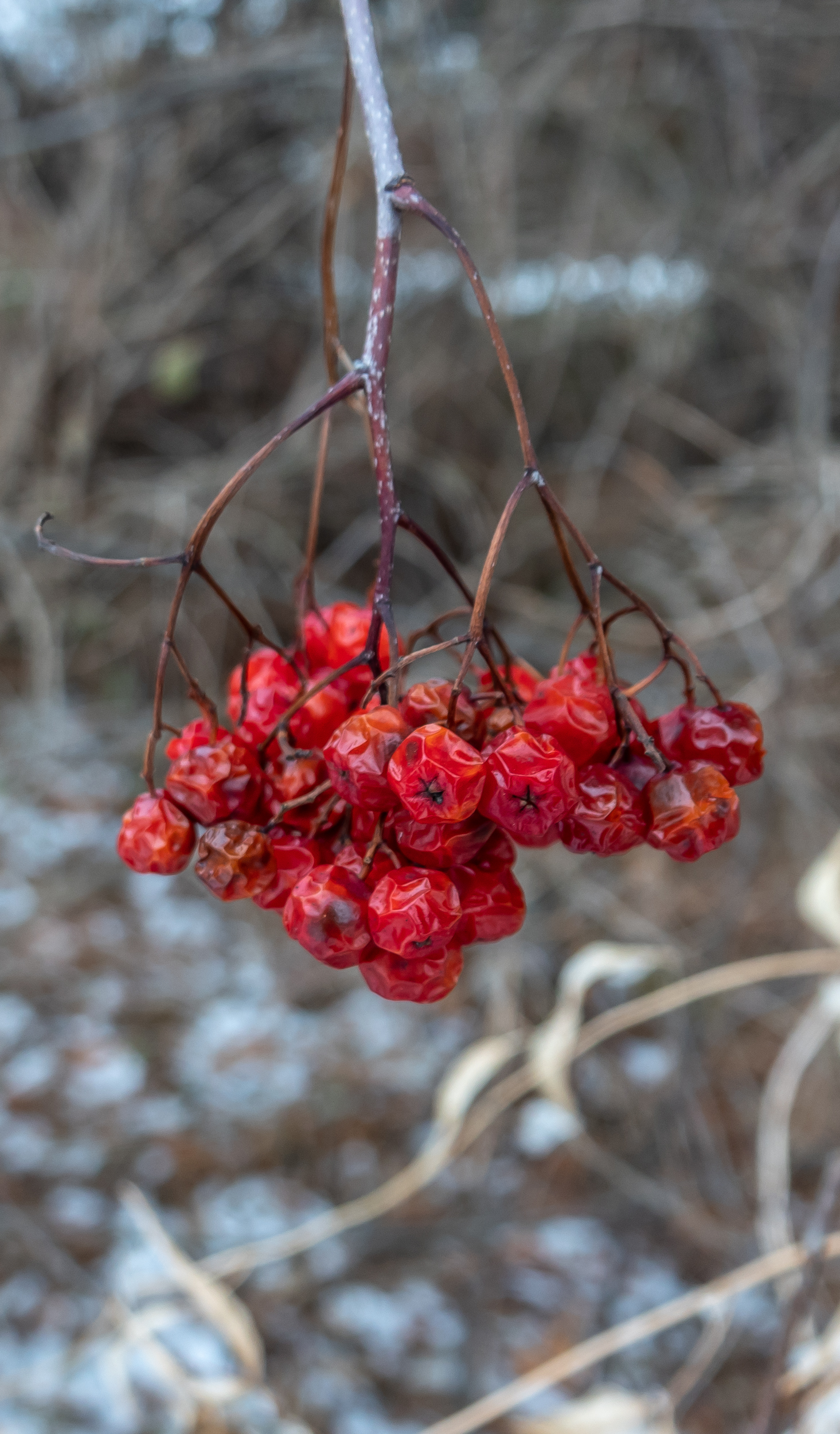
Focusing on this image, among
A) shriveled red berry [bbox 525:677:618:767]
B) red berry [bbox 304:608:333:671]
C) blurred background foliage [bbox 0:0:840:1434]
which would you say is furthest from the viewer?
blurred background foliage [bbox 0:0:840:1434]

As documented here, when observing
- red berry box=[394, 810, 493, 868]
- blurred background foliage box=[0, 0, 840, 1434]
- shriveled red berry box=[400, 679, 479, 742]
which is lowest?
red berry box=[394, 810, 493, 868]

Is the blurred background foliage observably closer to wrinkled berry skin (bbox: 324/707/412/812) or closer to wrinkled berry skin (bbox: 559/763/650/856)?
wrinkled berry skin (bbox: 559/763/650/856)

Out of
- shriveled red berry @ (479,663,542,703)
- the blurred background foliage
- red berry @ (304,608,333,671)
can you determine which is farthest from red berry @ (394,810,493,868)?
the blurred background foliage

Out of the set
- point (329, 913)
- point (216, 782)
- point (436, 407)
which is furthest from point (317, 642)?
point (436, 407)

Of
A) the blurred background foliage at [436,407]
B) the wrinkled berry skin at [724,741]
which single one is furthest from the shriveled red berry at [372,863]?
the blurred background foliage at [436,407]

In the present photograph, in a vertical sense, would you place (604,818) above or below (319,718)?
below

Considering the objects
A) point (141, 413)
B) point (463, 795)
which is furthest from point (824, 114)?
point (463, 795)

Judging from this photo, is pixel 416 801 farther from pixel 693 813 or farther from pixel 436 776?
pixel 693 813
